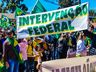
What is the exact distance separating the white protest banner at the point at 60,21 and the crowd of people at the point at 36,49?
3.15ft

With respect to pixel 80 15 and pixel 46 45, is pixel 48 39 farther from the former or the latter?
pixel 80 15

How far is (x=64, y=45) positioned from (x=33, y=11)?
10.6 ft

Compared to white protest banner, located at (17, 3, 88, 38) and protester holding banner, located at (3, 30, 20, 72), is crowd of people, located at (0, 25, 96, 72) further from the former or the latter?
white protest banner, located at (17, 3, 88, 38)

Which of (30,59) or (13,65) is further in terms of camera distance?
(30,59)

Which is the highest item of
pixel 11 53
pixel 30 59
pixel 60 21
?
pixel 60 21

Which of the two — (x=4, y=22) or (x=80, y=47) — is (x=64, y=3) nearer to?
(x=4, y=22)

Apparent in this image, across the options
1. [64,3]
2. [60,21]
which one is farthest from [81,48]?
[64,3]

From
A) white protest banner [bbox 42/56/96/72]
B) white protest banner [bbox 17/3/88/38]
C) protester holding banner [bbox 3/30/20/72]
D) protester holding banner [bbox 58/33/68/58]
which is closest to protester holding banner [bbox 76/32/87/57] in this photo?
protester holding banner [bbox 58/33/68/58]

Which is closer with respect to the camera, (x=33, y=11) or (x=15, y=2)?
(x=33, y=11)

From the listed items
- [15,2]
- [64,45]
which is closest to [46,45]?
[64,45]

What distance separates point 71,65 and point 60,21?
2393mm

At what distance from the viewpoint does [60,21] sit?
1112cm

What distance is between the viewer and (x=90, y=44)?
16.2m

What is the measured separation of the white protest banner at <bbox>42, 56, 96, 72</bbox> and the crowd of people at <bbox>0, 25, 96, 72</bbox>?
2296 mm
